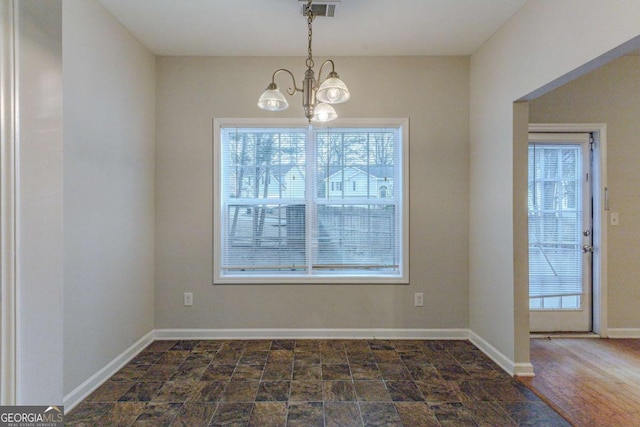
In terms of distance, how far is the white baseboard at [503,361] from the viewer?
253 cm

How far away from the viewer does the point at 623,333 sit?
3.27 meters

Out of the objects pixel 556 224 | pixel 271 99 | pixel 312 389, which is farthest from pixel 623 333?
pixel 271 99

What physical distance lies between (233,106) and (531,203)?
3179 millimetres

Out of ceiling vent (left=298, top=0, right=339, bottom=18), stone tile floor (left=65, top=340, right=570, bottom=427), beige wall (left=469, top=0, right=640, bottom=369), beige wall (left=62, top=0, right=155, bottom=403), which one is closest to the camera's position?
beige wall (left=469, top=0, right=640, bottom=369)

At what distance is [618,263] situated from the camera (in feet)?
10.8

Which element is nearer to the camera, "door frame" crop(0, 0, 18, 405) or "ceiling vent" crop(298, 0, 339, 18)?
"door frame" crop(0, 0, 18, 405)

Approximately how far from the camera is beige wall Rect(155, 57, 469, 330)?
3.23 m

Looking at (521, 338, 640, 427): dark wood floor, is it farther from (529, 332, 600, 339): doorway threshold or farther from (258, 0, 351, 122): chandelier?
(258, 0, 351, 122): chandelier

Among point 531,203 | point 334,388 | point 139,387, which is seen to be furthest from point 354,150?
point 139,387

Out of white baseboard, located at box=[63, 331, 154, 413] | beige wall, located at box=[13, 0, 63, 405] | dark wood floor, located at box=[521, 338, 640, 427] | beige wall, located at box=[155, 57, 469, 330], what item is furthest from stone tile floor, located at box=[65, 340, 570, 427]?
beige wall, located at box=[13, 0, 63, 405]

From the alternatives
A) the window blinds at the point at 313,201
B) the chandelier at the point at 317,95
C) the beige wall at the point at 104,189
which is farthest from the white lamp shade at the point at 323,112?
the beige wall at the point at 104,189

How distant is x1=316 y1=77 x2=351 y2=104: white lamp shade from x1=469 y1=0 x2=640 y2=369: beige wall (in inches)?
56.0

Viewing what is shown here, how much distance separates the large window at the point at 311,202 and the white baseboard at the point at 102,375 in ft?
3.31

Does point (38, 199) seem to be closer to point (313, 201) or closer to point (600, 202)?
point (313, 201)
